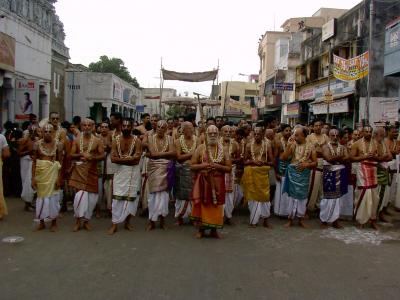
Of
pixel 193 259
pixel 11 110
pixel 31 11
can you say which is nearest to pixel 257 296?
pixel 193 259

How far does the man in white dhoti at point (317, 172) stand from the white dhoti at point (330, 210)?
84cm

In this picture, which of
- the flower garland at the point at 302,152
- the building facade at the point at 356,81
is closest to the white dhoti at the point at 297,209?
the flower garland at the point at 302,152

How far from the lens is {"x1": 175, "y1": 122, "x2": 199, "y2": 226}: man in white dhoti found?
7.71 m

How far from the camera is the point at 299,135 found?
313 inches

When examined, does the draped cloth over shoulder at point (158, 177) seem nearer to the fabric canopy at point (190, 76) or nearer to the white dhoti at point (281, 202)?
the white dhoti at point (281, 202)

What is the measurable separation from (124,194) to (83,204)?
652 millimetres

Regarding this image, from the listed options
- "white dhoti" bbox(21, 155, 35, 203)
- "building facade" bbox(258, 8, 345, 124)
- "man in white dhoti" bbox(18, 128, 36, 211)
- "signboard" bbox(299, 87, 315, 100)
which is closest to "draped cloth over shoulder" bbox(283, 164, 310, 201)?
"white dhoti" bbox(21, 155, 35, 203)

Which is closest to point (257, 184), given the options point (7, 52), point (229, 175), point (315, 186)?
point (229, 175)

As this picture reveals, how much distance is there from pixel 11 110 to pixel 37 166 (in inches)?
420

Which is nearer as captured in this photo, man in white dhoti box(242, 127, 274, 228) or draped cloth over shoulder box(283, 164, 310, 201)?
man in white dhoti box(242, 127, 274, 228)

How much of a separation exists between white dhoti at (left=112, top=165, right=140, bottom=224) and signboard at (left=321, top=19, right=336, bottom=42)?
21631mm

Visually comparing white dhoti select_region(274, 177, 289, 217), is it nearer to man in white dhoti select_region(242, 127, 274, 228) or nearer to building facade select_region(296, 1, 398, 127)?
man in white dhoti select_region(242, 127, 274, 228)

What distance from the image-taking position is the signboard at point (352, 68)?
60.1ft

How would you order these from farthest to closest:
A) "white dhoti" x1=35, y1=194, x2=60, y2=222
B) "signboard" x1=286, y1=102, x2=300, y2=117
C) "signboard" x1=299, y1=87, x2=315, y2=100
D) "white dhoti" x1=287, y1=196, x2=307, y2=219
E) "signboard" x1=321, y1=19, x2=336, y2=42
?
"signboard" x1=286, y1=102, x2=300, y2=117 < "signboard" x1=299, y1=87, x2=315, y2=100 < "signboard" x1=321, y1=19, x2=336, y2=42 < "white dhoti" x1=287, y1=196, x2=307, y2=219 < "white dhoti" x1=35, y1=194, x2=60, y2=222
